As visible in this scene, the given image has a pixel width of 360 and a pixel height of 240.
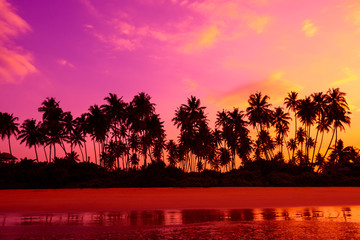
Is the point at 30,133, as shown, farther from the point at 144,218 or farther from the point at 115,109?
the point at 144,218

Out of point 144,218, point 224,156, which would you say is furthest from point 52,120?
point 144,218

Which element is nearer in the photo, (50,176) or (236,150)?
(50,176)

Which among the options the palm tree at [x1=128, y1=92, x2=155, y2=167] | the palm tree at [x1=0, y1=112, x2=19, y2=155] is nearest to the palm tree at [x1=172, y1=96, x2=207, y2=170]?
the palm tree at [x1=128, y1=92, x2=155, y2=167]

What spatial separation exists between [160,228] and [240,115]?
198 ft

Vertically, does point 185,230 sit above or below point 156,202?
above

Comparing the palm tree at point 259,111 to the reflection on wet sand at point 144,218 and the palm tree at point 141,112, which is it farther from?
the reflection on wet sand at point 144,218

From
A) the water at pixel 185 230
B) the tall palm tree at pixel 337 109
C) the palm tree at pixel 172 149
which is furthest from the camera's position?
the palm tree at pixel 172 149

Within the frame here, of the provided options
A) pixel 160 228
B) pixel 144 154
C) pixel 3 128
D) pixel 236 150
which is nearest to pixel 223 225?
pixel 160 228

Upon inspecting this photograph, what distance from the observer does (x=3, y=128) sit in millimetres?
71188

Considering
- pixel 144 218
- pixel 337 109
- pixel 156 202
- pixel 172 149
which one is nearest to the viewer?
pixel 144 218

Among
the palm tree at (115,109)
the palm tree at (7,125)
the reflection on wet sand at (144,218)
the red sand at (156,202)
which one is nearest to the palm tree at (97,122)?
the palm tree at (115,109)

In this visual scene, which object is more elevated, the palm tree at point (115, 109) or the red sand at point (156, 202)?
the palm tree at point (115, 109)

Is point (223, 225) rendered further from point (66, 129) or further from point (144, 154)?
point (66, 129)

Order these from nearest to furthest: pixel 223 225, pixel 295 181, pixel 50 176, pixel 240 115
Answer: pixel 223 225
pixel 50 176
pixel 295 181
pixel 240 115
